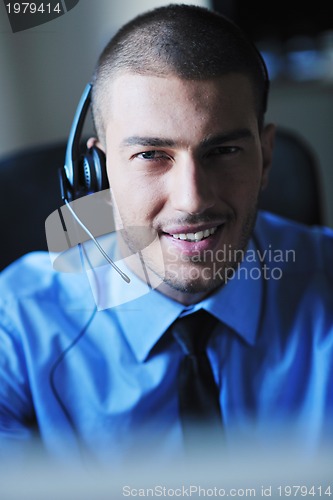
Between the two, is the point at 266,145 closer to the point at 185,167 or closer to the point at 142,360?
the point at 185,167

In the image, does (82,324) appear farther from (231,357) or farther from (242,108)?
(242,108)

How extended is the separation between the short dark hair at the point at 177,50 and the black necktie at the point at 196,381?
0.23 m

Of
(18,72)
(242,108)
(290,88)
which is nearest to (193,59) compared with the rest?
(242,108)

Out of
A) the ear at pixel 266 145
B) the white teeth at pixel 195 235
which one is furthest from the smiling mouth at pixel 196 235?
the ear at pixel 266 145

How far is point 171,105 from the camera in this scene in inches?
18.1

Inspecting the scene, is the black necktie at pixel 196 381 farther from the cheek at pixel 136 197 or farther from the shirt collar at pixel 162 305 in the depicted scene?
the cheek at pixel 136 197

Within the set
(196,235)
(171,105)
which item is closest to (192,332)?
(196,235)

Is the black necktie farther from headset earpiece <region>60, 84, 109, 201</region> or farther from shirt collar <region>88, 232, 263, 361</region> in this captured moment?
headset earpiece <region>60, 84, 109, 201</region>

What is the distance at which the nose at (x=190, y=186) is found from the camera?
0.47 m

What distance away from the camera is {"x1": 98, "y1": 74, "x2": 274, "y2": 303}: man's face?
1.53 ft

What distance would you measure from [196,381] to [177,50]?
1.09 feet

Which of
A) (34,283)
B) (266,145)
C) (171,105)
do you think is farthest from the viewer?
(34,283)

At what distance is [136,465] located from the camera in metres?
0.53

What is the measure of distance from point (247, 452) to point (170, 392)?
0.11 meters
